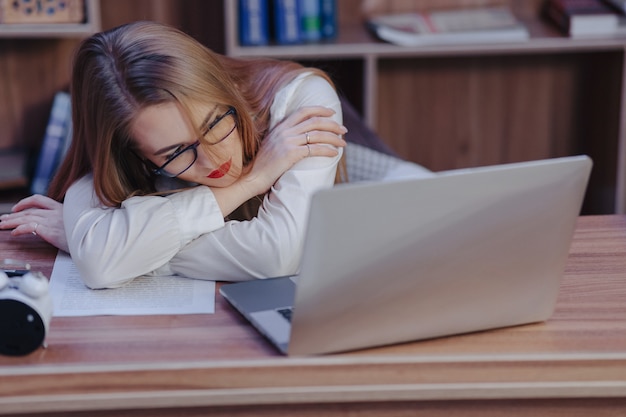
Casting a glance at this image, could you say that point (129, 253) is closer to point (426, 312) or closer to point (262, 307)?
point (262, 307)

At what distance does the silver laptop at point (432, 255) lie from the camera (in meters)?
0.94

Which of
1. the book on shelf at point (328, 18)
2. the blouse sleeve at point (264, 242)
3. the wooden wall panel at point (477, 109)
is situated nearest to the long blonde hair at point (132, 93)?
the blouse sleeve at point (264, 242)

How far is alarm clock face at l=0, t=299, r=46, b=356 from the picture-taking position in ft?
3.44

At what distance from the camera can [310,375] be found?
103 cm

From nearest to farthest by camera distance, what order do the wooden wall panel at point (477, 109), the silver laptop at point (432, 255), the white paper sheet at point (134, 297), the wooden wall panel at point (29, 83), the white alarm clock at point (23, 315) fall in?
the silver laptop at point (432, 255), the white alarm clock at point (23, 315), the white paper sheet at point (134, 297), the wooden wall panel at point (29, 83), the wooden wall panel at point (477, 109)

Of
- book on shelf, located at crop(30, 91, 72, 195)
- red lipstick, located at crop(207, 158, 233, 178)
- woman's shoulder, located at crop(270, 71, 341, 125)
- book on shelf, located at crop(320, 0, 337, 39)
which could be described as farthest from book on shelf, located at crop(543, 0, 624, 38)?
red lipstick, located at crop(207, 158, 233, 178)

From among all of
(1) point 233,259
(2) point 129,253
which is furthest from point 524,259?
(2) point 129,253

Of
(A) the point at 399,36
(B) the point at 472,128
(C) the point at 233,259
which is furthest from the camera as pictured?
(B) the point at 472,128

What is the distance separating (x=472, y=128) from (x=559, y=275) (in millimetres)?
2013

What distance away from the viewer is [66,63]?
281 cm

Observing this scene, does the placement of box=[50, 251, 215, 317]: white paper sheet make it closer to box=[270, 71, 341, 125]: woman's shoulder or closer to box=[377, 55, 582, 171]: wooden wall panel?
box=[270, 71, 341, 125]: woman's shoulder

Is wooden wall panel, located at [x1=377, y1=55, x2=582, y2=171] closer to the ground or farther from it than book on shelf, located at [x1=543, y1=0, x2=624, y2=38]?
closer to the ground

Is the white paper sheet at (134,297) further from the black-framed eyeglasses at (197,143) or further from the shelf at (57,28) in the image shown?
the shelf at (57,28)

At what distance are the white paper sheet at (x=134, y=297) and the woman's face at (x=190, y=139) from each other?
0.55 ft
